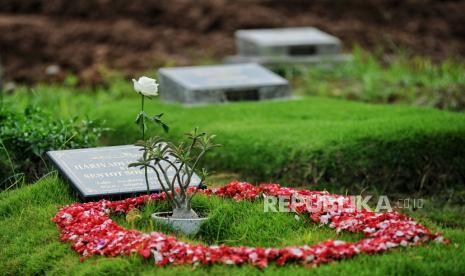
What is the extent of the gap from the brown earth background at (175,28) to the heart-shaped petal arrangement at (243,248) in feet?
22.8

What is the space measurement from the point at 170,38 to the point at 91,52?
1.17 meters

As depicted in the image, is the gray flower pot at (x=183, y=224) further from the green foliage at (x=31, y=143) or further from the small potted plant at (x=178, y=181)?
the green foliage at (x=31, y=143)

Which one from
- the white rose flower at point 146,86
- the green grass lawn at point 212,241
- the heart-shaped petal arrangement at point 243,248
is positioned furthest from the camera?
the white rose flower at point 146,86

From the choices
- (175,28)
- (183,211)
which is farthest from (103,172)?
(175,28)

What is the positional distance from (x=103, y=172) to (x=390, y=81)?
537 centimetres

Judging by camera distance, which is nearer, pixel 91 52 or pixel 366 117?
pixel 366 117

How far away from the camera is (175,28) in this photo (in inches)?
524

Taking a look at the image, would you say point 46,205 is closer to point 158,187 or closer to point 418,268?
point 158,187

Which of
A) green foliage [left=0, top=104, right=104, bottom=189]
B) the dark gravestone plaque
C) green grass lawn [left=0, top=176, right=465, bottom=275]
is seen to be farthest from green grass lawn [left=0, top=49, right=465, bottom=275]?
green foliage [left=0, top=104, right=104, bottom=189]

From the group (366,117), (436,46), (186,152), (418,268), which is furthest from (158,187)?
(436,46)

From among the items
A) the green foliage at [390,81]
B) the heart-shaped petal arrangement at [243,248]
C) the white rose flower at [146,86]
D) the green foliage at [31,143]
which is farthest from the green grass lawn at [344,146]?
the white rose flower at [146,86]

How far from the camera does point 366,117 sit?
26.7ft

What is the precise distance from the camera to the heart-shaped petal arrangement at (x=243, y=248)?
A: 4.20m

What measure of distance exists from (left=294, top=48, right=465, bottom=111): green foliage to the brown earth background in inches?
59.4
